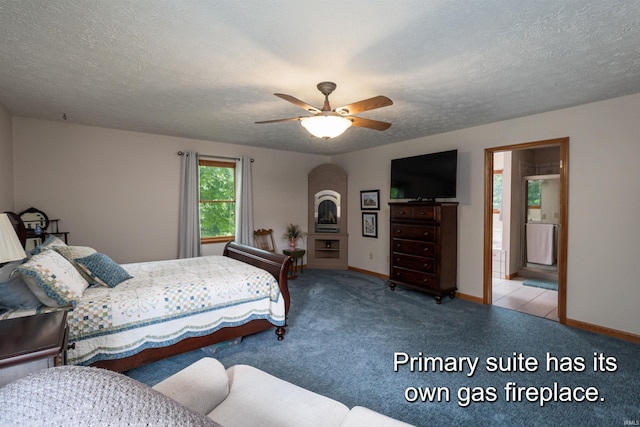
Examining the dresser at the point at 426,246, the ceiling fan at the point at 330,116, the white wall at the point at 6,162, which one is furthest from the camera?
the dresser at the point at 426,246

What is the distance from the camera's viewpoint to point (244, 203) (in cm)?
548

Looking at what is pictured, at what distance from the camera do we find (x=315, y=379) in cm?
241

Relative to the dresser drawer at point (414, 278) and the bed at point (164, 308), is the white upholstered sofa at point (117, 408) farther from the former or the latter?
the dresser drawer at point (414, 278)

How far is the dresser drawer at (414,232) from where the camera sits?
14.1 ft

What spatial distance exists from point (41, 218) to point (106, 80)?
247 centimetres

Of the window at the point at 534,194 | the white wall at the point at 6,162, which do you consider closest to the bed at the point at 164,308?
the white wall at the point at 6,162

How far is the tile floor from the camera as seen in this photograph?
3.95 meters

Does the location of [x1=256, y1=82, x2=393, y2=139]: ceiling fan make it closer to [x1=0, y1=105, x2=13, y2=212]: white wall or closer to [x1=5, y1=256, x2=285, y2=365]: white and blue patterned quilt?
[x1=5, y1=256, x2=285, y2=365]: white and blue patterned quilt

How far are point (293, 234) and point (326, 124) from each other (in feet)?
12.6

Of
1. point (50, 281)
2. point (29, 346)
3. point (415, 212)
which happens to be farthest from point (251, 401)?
point (415, 212)

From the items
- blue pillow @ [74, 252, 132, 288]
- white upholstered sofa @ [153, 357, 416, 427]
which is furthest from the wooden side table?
white upholstered sofa @ [153, 357, 416, 427]

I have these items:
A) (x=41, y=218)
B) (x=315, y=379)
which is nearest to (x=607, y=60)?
(x=315, y=379)

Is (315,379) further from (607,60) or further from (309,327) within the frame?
(607,60)

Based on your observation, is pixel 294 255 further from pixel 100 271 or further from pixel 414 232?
pixel 100 271
